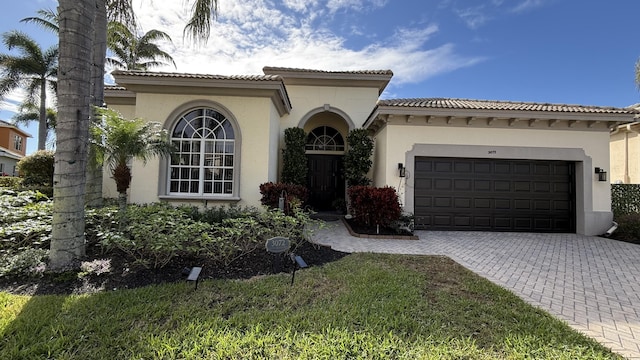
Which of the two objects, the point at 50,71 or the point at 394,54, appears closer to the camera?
the point at 394,54

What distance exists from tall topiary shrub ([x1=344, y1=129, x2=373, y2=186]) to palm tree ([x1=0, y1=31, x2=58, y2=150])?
2325cm

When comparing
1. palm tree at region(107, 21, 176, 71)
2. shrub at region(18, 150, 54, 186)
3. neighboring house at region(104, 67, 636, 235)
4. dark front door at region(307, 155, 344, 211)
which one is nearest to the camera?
neighboring house at region(104, 67, 636, 235)

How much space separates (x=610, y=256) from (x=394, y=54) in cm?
1039

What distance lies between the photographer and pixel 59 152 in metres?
4.37

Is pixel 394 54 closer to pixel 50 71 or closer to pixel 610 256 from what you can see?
pixel 610 256

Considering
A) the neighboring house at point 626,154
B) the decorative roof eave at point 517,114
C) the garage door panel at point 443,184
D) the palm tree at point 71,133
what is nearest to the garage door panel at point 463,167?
the garage door panel at point 443,184

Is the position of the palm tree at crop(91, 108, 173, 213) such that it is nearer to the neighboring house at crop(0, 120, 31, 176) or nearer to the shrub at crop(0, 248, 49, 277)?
the shrub at crop(0, 248, 49, 277)

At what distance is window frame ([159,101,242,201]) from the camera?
9.03 metres

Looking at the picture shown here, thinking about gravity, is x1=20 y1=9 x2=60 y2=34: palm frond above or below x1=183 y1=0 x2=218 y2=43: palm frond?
above

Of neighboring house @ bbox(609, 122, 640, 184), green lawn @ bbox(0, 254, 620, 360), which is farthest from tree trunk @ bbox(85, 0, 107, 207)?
neighboring house @ bbox(609, 122, 640, 184)

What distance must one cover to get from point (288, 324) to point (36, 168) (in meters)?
15.8

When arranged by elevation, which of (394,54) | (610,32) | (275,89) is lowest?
(275,89)

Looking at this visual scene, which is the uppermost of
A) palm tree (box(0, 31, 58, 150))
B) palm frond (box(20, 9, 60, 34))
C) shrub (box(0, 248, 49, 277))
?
palm frond (box(20, 9, 60, 34))

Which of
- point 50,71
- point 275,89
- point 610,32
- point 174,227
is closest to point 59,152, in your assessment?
point 174,227
